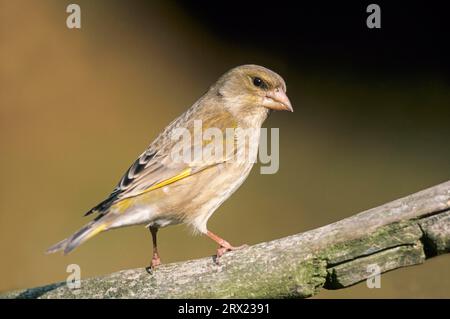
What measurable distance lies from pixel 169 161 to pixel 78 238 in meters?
0.77

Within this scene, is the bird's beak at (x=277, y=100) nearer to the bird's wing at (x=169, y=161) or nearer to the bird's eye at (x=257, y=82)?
the bird's eye at (x=257, y=82)

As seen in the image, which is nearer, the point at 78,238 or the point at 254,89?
the point at 78,238

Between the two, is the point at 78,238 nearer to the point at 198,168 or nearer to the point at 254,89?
the point at 198,168

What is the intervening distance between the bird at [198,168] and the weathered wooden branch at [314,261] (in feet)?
0.67

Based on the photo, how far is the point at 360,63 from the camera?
16.6 feet

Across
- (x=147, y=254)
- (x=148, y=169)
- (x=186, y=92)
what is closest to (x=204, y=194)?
(x=148, y=169)

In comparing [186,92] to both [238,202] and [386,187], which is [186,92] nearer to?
[238,202]

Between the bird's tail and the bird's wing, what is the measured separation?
127 mm

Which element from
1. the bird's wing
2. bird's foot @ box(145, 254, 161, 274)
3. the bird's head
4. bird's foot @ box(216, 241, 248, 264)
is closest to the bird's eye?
the bird's head

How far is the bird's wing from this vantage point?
363cm

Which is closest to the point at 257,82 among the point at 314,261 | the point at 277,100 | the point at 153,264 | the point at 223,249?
the point at 277,100

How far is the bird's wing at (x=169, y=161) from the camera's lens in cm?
363

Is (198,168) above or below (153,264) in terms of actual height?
above

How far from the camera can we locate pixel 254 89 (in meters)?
4.23
